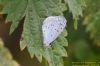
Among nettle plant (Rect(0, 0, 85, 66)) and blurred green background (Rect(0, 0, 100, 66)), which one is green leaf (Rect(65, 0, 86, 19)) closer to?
nettle plant (Rect(0, 0, 85, 66))

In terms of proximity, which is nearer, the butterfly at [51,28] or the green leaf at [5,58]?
the butterfly at [51,28]

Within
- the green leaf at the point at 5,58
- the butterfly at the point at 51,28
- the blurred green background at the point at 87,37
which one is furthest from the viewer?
the blurred green background at the point at 87,37

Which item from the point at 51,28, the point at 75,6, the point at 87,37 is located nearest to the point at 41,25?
the point at 51,28

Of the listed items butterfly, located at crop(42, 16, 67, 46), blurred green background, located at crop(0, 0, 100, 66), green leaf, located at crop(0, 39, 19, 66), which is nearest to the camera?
butterfly, located at crop(42, 16, 67, 46)

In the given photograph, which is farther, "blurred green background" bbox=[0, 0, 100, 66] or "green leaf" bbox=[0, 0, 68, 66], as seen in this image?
"blurred green background" bbox=[0, 0, 100, 66]

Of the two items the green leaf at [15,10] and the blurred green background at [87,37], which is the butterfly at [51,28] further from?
the blurred green background at [87,37]

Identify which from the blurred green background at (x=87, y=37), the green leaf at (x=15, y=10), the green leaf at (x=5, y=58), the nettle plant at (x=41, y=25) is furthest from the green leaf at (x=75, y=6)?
the blurred green background at (x=87, y=37)

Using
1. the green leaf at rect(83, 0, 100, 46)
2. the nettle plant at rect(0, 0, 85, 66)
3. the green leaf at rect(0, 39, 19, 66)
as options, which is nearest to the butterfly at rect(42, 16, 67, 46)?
the nettle plant at rect(0, 0, 85, 66)
